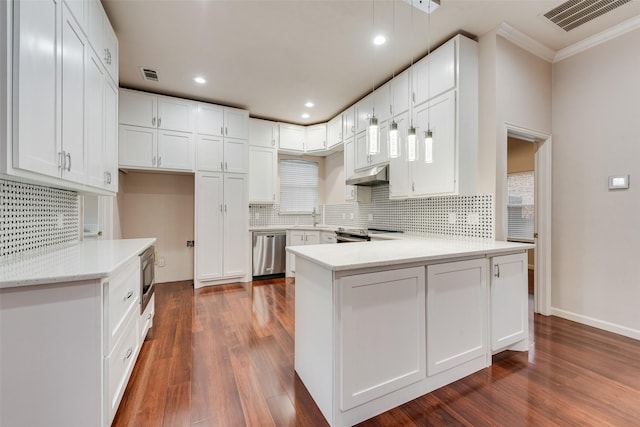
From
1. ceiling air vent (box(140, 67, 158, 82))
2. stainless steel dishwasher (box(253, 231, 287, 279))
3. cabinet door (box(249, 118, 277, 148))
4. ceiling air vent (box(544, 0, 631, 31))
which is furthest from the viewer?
cabinet door (box(249, 118, 277, 148))

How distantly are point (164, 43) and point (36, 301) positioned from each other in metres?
2.62

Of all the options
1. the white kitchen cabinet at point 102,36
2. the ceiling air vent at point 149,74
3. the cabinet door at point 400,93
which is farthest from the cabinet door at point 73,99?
the cabinet door at point 400,93

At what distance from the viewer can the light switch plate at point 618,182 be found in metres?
2.49

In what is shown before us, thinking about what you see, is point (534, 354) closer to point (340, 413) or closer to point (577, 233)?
point (577, 233)

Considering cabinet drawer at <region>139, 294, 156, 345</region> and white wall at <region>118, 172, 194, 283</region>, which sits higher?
white wall at <region>118, 172, 194, 283</region>

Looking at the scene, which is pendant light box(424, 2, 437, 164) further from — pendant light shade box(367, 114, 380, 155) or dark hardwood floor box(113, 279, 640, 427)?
dark hardwood floor box(113, 279, 640, 427)

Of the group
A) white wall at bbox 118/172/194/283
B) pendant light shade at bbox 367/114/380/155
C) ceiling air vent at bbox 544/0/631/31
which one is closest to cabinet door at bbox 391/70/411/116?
ceiling air vent at bbox 544/0/631/31

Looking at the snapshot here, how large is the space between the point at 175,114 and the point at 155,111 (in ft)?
0.79

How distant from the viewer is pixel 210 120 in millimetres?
4047

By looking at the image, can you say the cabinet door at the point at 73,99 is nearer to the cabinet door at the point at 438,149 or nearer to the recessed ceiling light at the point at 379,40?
the recessed ceiling light at the point at 379,40

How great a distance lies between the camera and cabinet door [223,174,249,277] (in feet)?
13.7

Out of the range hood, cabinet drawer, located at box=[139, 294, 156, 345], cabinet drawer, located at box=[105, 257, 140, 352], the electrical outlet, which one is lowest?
cabinet drawer, located at box=[139, 294, 156, 345]

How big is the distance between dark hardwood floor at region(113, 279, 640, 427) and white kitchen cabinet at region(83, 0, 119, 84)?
7.81 feet

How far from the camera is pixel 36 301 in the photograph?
1.12 metres
